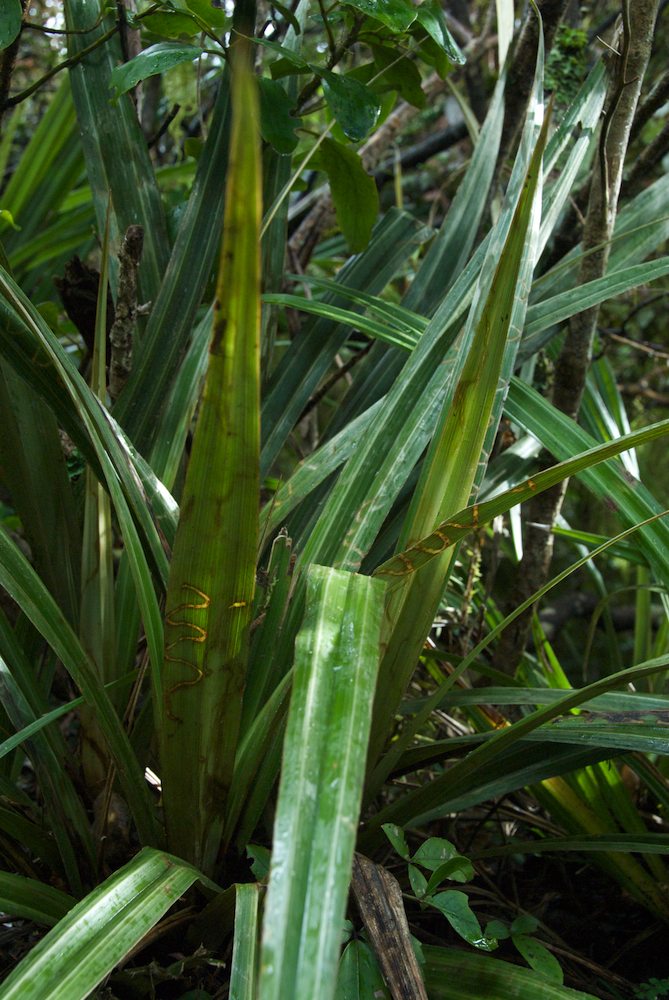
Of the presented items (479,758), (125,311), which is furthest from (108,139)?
(479,758)

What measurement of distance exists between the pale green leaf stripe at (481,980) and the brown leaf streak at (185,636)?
0.87 ft

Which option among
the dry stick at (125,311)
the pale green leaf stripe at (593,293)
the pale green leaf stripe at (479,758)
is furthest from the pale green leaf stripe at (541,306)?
the pale green leaf stripe at (479,758)

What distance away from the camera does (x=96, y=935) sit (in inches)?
17.7

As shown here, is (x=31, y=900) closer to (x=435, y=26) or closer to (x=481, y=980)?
(x=481, y=980)

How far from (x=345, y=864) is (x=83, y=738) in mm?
451

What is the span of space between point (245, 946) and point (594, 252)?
748 millimetres

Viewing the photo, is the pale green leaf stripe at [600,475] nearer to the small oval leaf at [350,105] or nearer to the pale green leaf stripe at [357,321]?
the pale green leaf stripe at [357,321]

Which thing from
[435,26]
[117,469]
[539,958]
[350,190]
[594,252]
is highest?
[435,26]

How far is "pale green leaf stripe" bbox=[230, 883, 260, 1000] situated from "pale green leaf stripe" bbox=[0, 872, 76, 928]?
0.15m

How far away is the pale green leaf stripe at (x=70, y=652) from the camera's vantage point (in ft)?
1.92

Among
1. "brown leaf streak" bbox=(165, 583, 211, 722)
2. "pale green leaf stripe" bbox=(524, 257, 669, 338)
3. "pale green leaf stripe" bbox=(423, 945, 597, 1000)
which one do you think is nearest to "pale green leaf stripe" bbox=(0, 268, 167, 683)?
"brown leaf streak" bbox=(165, 583, 211, 722)

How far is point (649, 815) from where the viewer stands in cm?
93

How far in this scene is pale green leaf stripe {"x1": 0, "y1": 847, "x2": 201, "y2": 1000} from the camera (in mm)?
415

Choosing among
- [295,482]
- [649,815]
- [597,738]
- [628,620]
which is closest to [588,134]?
[295,482]
